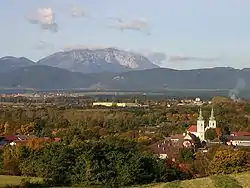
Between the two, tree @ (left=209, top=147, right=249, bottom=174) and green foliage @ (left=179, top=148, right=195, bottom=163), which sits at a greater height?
tree @ (left=209, top=147, right=249, bottom=174)

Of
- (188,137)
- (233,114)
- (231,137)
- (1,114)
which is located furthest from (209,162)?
(1,114)

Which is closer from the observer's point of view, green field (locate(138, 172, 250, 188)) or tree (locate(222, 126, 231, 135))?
green field (locate(138, 172, 250, 188))

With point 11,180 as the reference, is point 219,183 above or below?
above

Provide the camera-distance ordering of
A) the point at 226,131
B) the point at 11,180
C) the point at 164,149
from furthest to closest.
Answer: the point at 226,131 → the point at 164,149 → the point at 11,180

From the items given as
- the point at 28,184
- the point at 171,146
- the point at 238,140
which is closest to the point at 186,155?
the point at 171,146

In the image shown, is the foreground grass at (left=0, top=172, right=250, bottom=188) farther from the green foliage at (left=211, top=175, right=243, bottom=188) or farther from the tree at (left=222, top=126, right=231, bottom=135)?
the tree at (left=222, top=126, right=231, bottom=135)

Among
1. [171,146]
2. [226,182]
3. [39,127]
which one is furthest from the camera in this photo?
[39,127]

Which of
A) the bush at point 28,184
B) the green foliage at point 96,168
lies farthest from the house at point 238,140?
the bush at point 28,184

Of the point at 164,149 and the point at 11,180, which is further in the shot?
the point at 164,149

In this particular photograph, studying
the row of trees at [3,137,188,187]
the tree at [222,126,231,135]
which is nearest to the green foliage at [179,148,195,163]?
the row of trees at [3,137,188,187]

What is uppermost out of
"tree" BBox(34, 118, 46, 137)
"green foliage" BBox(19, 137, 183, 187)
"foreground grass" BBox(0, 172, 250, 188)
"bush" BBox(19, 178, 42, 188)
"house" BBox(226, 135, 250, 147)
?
"foreground grass" BBox(0, 172, 250, 188)

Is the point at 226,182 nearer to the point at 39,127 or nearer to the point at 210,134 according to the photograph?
the point at 210,134

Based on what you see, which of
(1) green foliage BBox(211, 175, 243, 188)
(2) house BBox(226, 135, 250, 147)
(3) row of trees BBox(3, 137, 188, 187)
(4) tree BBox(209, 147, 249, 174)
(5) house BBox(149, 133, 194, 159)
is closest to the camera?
(1) green foliage BBox(211, 175, 243, 188)

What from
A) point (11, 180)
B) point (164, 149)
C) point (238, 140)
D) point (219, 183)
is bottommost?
point (238, 140)
